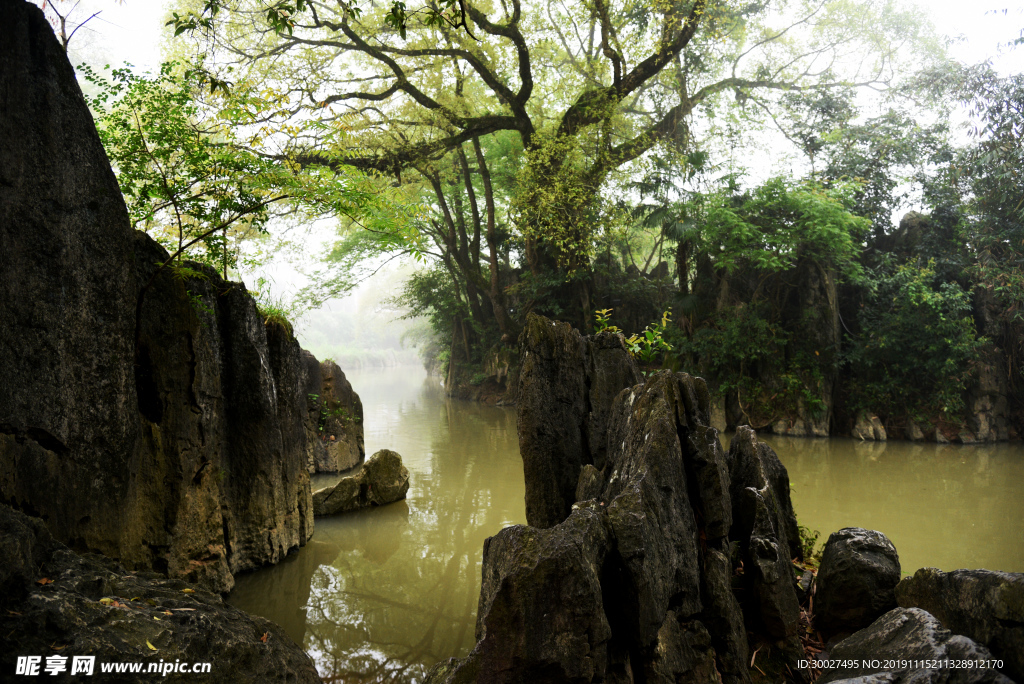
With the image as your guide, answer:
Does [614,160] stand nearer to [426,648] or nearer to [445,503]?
[445,503]

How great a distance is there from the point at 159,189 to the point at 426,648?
4144 mm

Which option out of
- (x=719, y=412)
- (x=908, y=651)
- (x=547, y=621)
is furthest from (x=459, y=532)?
(x=719, y=412)

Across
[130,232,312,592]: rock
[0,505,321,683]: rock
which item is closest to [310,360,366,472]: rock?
[130,232,312,592]: rock

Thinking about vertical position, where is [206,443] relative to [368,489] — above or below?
above

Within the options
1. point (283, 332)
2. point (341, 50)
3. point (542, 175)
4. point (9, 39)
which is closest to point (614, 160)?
point (542, 175)

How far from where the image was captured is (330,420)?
9.34 m

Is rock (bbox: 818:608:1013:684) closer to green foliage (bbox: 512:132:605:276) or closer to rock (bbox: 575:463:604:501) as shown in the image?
rock (bbox: 575:463:604:501)

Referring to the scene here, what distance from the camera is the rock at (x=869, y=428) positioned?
11.6 meters

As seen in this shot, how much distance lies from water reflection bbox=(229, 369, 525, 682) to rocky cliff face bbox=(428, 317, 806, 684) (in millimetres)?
1216

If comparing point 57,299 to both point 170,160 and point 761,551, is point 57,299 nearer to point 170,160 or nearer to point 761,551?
point 170,160

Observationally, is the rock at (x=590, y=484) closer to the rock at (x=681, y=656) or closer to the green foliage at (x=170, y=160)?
the rock at (x=681, y=656)

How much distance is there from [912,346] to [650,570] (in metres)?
11.5

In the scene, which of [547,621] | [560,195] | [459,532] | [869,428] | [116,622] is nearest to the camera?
[547,621]

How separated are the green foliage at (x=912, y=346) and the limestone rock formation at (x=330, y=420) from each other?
10193 millimetres
